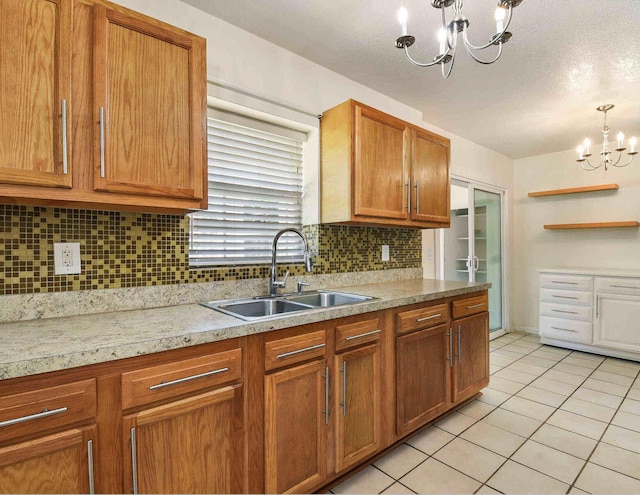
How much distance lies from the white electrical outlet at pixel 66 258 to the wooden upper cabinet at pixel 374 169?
144cm

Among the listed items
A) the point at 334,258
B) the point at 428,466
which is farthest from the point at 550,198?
the point at 428,466

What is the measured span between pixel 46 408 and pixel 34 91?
1.03 meters

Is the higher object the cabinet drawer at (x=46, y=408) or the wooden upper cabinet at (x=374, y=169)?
the wooden upper cabinet at (x=374, y=169)

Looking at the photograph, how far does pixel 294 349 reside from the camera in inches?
59.0

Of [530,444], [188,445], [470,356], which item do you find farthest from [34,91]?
[530,444]

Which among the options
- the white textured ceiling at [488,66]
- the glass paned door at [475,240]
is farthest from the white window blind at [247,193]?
the glass paned door at [475,240]

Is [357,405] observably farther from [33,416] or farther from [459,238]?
[459,238]

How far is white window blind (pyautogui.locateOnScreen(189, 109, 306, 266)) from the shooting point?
2.07 metres

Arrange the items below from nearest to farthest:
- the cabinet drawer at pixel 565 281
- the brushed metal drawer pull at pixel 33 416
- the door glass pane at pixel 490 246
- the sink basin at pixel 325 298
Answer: the brushed metal drawer pull at pixel 33 416
the sink basin at pixel 325 298
the cabinet drawer at pixel 565 281
the door glass pane at pixel 490 246

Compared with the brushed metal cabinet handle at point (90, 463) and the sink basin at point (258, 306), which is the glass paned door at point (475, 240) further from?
the brushed metal cabinet handle at point (90, 463)

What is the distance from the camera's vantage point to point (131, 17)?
54.3 inches

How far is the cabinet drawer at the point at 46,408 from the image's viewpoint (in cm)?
91

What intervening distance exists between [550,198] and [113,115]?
16.8 ft

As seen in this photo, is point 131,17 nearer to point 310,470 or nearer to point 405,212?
point 405,212
